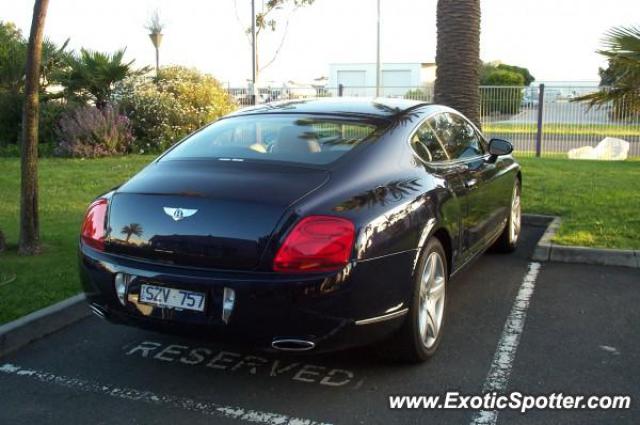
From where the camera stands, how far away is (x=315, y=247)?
3.28m

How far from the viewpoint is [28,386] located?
3.77m

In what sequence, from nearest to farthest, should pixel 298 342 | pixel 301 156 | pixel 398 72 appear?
pixel 298 342 → pixel 301 156 → pixel 398 72

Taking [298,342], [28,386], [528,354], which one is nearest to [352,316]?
[298,342]

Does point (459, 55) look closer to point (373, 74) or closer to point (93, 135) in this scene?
point (93, 135)

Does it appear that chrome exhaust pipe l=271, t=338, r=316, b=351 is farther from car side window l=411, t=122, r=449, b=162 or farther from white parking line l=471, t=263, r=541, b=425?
car side window l=411, t=122, r=449, b=162

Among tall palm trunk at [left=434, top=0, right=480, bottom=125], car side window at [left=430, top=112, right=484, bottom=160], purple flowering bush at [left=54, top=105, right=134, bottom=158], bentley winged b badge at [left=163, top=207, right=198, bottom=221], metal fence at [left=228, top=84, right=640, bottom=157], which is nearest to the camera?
bentley winged b badge at [left=163, top=207, right=198, bottom=221]

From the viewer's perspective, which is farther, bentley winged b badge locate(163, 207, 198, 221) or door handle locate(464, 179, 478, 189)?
door handle locate(464, 179, 478, 189)

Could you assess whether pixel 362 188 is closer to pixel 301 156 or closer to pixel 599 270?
pixel 301 156

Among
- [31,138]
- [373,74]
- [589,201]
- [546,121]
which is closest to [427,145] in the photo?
[31,138]

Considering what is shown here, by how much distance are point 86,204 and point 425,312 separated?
5780 mm

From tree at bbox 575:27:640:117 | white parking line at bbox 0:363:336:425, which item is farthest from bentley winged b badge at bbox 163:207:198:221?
tree at bbox 575:27:640:117

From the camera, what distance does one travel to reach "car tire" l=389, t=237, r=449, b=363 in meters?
3.75

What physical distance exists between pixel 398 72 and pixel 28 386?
53.5m

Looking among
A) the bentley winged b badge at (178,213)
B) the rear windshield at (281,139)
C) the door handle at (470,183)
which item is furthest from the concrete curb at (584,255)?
the bentley winged b badge at (178,213)
